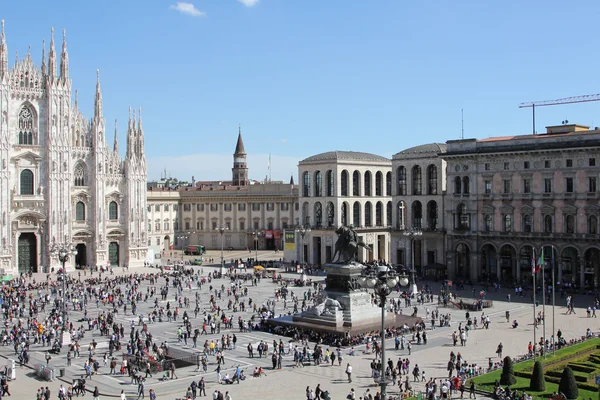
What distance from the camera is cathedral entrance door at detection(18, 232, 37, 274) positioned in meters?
81.2

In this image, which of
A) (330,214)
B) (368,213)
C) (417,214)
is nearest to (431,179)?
(417,214)

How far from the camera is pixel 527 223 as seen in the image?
221 feet

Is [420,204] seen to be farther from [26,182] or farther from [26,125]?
[26,125]

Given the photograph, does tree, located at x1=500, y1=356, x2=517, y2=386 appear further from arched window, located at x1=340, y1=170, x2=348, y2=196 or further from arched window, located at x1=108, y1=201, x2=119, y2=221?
arched window, located at x1=108, y1=201, x2=119, y2=221

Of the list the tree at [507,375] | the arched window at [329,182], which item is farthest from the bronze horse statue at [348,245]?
the arched window at [329,182]

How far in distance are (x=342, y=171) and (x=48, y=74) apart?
123 ft

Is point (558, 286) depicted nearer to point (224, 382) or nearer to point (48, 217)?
point (224, 382)

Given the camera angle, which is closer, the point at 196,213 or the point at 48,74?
the point at 48,74

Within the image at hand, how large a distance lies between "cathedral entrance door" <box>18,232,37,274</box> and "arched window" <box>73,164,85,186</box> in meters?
8.47

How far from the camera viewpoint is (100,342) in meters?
43.2

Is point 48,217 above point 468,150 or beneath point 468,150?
beneath

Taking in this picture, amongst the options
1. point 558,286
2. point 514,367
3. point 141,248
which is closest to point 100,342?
point 514,367

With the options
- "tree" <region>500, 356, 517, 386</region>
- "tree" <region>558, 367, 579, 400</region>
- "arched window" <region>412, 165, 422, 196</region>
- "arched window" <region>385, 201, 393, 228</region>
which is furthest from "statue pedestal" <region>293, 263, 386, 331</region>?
"arched window" <region>385, 201, 393, 228</region>

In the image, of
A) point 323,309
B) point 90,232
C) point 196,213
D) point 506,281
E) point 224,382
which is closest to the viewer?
point 224,382
